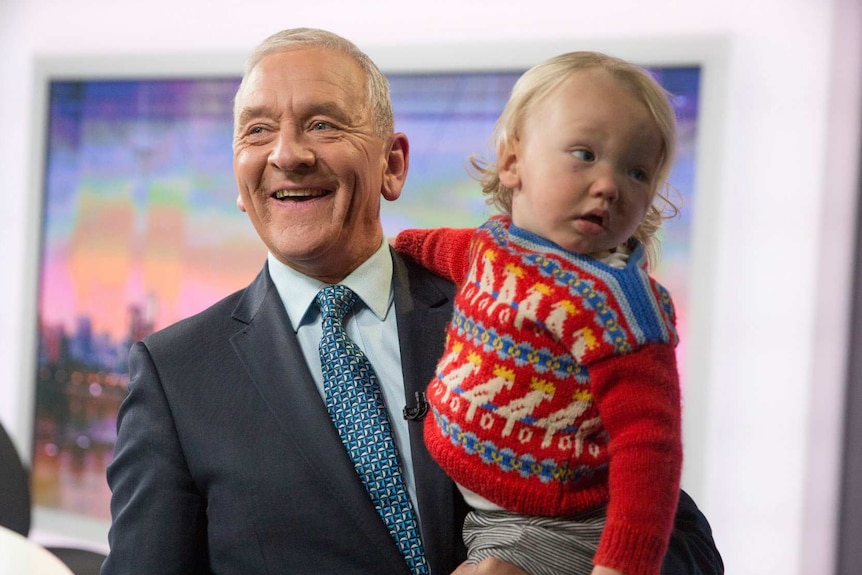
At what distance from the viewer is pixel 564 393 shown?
1430 mm

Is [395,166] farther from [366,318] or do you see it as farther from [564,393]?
[564,393]

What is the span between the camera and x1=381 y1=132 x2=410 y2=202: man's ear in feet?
6.65

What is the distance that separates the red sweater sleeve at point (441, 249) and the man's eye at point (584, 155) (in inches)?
13.7

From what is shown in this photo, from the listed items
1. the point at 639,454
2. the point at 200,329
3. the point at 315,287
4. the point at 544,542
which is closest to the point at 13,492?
the point at 200,329

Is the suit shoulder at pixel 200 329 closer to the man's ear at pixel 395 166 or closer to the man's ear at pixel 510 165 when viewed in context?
the man's ear at pixel 395 166

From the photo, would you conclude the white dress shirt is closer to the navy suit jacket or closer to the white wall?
the navy suit jacket

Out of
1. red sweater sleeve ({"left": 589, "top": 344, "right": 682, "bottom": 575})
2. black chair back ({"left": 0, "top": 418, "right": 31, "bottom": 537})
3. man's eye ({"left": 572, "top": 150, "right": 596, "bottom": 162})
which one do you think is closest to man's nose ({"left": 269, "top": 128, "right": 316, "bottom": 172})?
man's eye ({"left": 572, "top": 150, "right": 596, "bottom": 162})

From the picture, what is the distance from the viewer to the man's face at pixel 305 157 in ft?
5.94

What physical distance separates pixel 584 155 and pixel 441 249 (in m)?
0.50

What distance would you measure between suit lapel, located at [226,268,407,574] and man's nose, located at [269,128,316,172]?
0.79ft

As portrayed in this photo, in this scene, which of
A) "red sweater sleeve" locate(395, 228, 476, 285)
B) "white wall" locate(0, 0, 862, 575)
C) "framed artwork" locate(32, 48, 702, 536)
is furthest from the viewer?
"framed artwork" locate(32, 48, 702, 536)

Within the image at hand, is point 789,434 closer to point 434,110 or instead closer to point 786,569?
point 786,569

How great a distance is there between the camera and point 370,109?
1.94 metres

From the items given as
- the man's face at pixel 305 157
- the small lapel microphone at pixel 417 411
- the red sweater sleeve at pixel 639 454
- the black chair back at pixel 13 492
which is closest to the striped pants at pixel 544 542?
the red sweater sleeve at pixel 639 454
